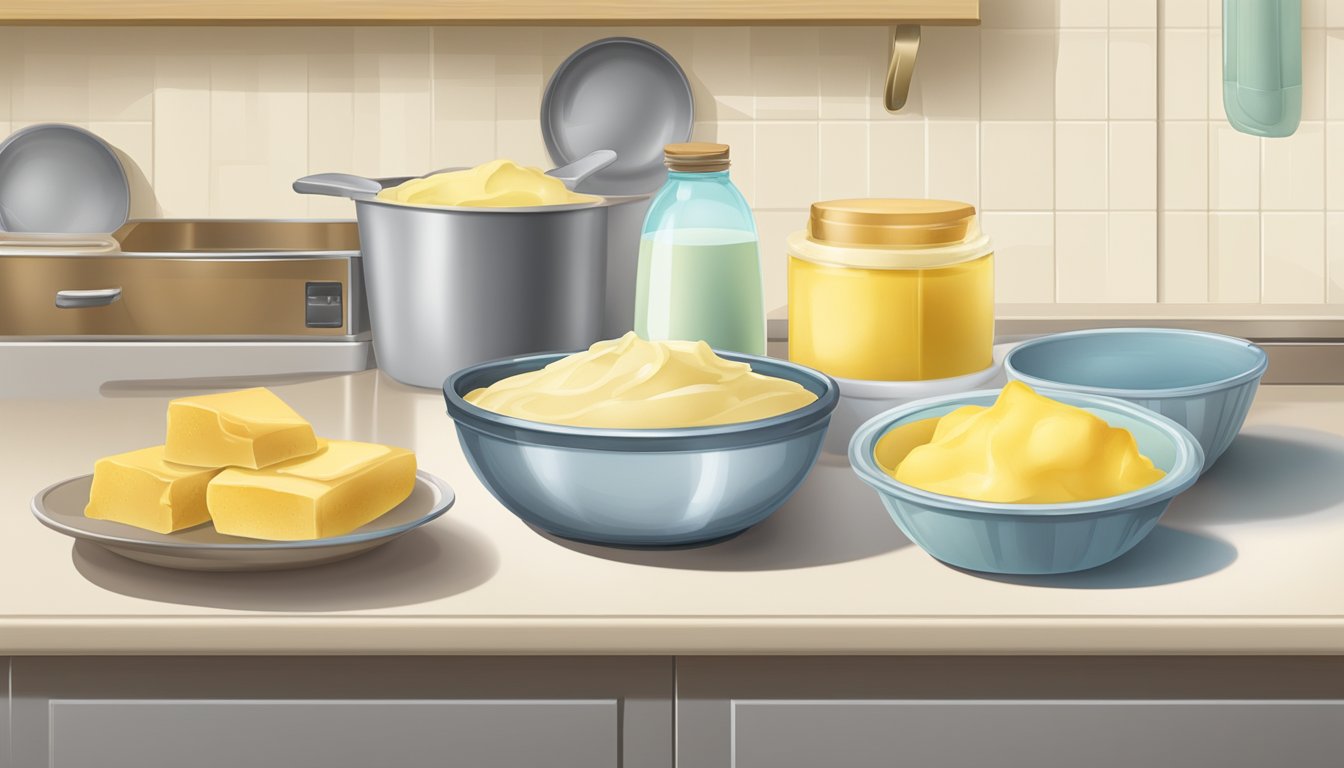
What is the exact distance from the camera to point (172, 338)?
131 cm

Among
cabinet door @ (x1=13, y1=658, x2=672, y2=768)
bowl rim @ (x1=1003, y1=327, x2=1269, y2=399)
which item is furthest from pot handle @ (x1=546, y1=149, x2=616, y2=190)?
cabinet door @ (x1=13, y1=658, x2=672, y2=768)

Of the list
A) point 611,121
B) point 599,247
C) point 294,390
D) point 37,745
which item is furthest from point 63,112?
point 37,745

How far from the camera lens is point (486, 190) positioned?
1215mm

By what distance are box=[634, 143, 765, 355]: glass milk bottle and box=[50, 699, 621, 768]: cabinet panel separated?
43cm

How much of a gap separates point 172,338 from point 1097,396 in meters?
0.87

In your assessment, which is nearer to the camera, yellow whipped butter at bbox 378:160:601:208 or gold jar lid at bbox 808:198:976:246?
gold jar lid at bbox 808:198:976:246

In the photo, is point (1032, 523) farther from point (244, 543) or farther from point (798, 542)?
point (244, 543)

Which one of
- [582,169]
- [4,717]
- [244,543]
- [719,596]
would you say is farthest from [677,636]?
[582,169]

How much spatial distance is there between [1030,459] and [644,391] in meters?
0.23

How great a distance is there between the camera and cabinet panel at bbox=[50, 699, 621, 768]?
29.2 inches

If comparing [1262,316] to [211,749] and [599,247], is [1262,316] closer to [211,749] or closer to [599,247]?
[599,247]

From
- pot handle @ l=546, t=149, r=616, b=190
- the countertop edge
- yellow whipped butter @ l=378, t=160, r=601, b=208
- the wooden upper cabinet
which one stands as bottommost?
the countertop edge

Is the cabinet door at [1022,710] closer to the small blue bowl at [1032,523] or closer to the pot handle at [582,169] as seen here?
the small blue bowl at [1032,523]

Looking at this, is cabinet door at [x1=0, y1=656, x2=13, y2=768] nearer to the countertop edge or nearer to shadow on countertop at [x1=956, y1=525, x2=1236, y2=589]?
the countertop edge
